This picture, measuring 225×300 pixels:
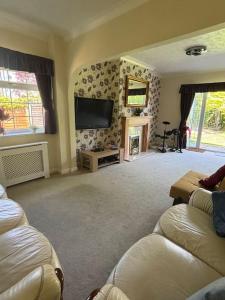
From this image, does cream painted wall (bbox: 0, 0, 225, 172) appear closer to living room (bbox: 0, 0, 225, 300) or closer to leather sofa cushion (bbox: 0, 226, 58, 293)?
living room (bbox: 0, 0, 225, 300)

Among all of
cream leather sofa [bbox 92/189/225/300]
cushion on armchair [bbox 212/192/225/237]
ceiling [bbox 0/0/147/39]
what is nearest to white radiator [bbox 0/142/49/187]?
ceiling [bbox 0/0/147/39]

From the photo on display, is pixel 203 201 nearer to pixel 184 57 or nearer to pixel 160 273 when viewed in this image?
pixel 160 273

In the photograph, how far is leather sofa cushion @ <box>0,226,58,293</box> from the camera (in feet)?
3.08

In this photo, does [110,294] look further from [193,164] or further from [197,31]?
[193,164]

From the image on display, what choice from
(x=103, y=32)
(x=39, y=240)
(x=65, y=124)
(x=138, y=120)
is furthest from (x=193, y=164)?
(x=39, y=240)

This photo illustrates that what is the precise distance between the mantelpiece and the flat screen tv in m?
0.45

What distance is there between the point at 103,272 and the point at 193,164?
3485 mm

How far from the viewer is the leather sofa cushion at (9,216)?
52.3 inches

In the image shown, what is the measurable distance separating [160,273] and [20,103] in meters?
3.13

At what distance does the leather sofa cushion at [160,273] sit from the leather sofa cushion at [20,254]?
46 centimetres

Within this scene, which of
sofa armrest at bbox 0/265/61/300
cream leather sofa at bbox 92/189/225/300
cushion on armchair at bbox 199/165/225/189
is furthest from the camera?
cushion on armchair at bbox 199/165/225/189

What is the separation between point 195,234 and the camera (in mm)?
1253

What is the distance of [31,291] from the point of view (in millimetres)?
733

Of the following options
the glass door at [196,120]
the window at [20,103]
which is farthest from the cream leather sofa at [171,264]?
the glass door at [196,120]
